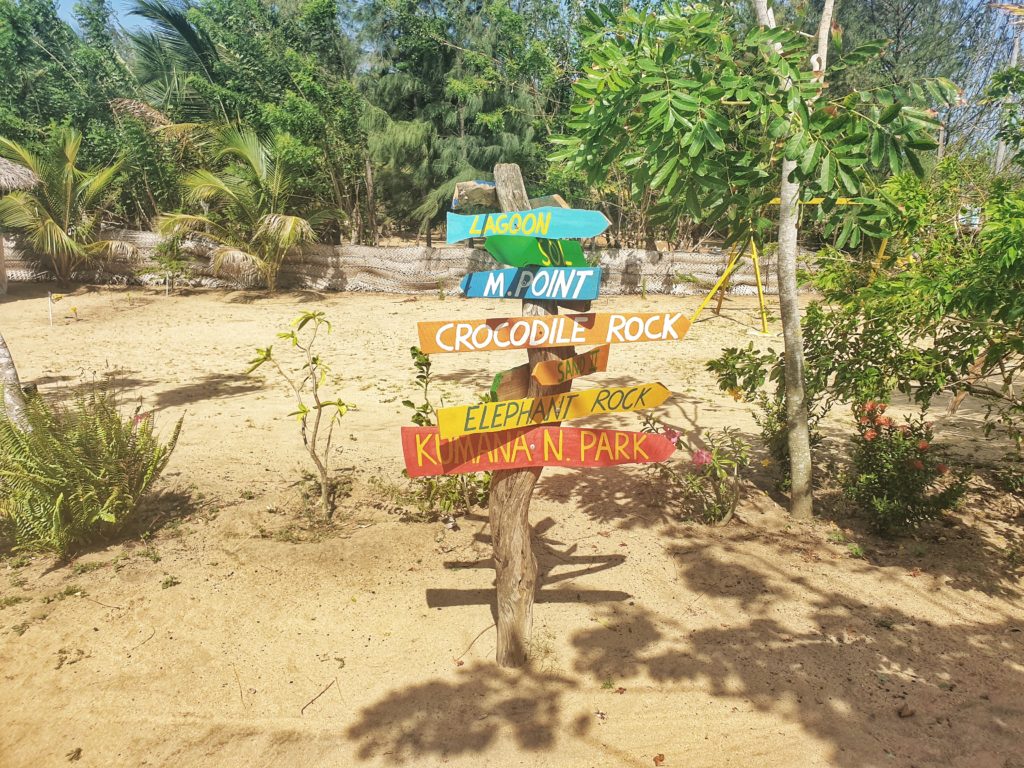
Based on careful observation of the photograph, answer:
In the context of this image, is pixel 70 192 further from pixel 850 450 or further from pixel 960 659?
pixel 960 659

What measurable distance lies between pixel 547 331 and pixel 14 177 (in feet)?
42.4

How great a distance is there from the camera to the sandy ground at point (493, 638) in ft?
9.32

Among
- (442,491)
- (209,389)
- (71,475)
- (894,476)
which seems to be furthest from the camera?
(209,389)

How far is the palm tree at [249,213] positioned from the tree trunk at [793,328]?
33.7ft

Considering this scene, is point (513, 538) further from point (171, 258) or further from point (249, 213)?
point (171, 258)

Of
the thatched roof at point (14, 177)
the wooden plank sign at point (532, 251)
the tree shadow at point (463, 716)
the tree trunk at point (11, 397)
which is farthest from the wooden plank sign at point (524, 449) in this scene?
the thatched roof at point (14, 177)

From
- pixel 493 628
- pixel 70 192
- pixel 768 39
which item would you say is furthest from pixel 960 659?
pixel 70 192

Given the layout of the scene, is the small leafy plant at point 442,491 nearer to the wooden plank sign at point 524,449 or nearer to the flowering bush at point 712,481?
the flowering bush at point 712,481

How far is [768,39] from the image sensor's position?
298cm

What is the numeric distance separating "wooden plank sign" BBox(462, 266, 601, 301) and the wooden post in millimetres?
123

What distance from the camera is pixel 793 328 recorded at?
4414 millimetres

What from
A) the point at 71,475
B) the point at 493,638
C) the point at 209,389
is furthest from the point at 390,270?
the point at 493,638

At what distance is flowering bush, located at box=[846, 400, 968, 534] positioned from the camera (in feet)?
14.1

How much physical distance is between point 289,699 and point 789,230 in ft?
12.3
